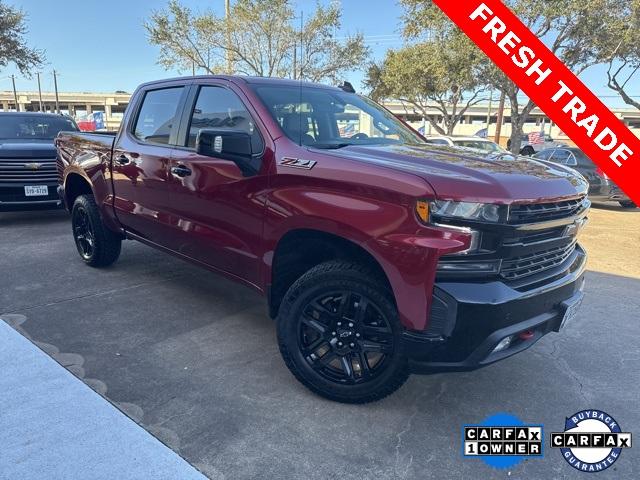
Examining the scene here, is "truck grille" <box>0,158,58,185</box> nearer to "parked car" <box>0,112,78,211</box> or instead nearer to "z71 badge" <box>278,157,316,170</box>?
A: "parked car" <box>0,112,78,211</box>

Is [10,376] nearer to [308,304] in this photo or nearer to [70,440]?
[70,440]

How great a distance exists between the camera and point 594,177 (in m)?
11.6

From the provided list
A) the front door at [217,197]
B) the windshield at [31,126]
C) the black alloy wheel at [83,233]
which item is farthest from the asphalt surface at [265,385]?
the windshield at [31,126]

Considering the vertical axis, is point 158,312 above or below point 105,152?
below

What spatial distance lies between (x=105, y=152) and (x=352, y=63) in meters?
18.7

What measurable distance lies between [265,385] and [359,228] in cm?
122

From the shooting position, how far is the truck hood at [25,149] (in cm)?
726

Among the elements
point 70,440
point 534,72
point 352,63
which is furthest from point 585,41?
point 70,440

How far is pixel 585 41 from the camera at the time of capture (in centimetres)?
1509

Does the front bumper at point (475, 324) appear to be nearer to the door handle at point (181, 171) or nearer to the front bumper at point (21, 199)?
the door handle at point (181, 171)

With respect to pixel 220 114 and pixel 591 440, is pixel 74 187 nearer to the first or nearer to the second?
pixel 220 114

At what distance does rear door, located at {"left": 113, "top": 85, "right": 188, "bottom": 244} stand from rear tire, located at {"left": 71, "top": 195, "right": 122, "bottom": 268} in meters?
0.51

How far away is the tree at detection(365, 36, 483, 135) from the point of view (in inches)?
644

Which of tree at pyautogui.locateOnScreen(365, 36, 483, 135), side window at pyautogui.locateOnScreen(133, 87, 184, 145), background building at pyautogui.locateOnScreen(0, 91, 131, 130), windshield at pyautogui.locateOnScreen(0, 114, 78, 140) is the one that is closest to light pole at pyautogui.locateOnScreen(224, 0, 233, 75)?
tree at pyautogui.locateOnScreen(365, 36, 483, 135)
